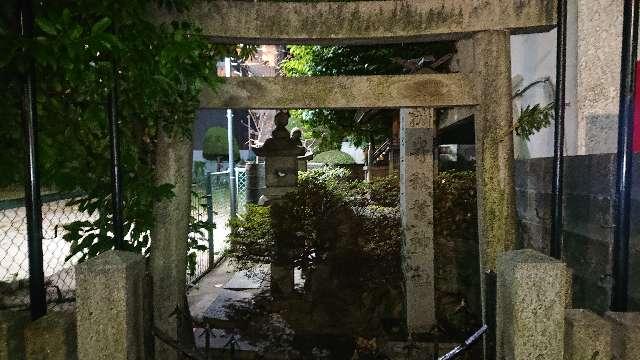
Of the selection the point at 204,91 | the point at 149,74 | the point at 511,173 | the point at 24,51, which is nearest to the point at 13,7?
the point at 24,51

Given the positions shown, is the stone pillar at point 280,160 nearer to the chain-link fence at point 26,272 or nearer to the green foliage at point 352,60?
the green foliage at point 352,60

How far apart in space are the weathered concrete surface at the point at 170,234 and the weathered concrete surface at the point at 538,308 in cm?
278

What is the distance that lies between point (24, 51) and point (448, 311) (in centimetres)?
618

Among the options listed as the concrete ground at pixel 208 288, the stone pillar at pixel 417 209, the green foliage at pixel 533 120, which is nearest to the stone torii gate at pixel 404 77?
the green foliage at pixel 533 120

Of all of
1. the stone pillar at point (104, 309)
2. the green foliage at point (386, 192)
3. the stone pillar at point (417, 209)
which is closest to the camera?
the stone pillar at point (104, 309)

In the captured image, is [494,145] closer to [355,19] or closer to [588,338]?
[355,19]

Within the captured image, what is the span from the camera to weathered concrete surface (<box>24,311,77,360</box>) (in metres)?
2.25

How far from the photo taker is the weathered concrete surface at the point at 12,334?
2.19 metres

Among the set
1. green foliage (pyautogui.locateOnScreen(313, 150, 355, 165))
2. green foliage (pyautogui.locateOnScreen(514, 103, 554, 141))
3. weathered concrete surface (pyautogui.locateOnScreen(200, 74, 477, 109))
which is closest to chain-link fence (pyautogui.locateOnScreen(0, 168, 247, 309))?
weathered concrete surface (pyautogui.locateOnScreen(200, 74, 477, 109))

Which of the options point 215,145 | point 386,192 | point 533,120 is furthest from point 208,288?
point 215,145

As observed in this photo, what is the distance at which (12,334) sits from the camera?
2.22 m

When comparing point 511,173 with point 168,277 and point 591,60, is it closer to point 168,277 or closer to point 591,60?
point 591,60

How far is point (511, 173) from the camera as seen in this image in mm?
3701

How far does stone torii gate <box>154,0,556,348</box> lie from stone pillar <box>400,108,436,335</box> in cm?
220
